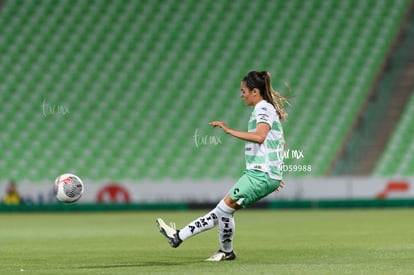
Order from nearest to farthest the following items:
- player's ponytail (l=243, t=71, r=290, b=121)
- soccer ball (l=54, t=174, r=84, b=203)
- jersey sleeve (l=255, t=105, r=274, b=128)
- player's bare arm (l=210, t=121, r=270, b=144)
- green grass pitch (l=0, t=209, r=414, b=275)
A: green grass pitch (l=0, t=209, r=414, b=275)
player's bare arm (l=210, t=121, r=270, b=144)
jersey sleeve (l=255, t=105, r=274, b=128)
player's ponytail (l=243, t=71, r=290, b=121)
soccer ball (l=54, t=174, r=84, b=203)

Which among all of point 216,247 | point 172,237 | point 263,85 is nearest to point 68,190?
point 172,237

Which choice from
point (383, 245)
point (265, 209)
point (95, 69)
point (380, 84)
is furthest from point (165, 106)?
point (383, 245)

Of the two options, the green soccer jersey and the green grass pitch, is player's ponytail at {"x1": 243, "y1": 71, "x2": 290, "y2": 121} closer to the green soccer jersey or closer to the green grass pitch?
the green soccer jersey

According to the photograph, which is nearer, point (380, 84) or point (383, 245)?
point (383, 245)

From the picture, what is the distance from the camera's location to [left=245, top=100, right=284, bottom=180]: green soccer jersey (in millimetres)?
9391

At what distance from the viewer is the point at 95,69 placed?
2700cm

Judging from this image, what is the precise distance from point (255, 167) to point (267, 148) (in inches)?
8.9

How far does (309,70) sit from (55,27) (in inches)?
297

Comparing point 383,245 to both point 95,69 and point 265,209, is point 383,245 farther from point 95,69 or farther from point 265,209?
point 95,69

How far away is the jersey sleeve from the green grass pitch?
139 cm

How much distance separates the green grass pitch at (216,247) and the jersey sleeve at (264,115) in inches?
54.8

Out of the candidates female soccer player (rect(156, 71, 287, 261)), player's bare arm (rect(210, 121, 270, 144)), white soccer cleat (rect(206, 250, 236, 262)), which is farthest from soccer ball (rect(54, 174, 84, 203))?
player's bare arm (rect(210, 121, 270, 144))

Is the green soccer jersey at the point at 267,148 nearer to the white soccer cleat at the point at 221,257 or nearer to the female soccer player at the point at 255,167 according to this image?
the female soccer player at the point at 255,167

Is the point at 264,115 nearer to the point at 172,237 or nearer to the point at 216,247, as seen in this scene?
the point at 172,237
